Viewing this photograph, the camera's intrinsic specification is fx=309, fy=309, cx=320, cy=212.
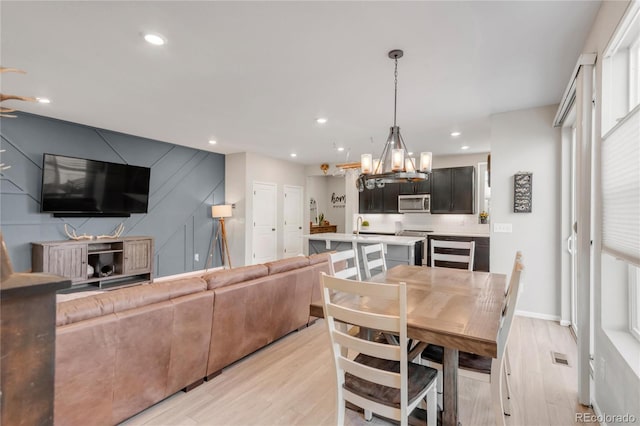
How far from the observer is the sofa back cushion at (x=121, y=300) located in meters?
1.67

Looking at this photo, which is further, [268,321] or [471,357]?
[268,321]

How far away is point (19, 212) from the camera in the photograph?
4.10 meters

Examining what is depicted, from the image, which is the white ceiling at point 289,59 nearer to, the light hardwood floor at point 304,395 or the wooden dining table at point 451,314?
the wooden dining table at point 451,314

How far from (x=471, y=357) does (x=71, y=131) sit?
18.9ft

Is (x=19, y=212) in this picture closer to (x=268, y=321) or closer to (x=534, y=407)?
(x=268, y=321)

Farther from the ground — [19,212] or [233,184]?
[233,184]

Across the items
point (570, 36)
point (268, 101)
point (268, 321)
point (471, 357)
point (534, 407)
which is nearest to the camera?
point (471, 357)

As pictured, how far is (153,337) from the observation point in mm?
1941

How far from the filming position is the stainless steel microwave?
6906mm

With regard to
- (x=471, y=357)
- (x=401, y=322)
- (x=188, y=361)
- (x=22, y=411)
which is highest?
(x=401, y=322)

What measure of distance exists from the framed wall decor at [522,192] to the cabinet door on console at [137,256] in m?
5.54

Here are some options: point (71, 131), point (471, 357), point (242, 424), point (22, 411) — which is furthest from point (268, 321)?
point (71, 131)

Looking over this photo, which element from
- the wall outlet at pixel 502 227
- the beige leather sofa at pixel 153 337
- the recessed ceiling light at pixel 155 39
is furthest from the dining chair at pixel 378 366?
the wall outlet at pixel 502 227

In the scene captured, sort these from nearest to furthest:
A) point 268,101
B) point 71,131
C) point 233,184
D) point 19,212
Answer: point 268,101 < point 19,212 < point 71,131 < point 233,184
